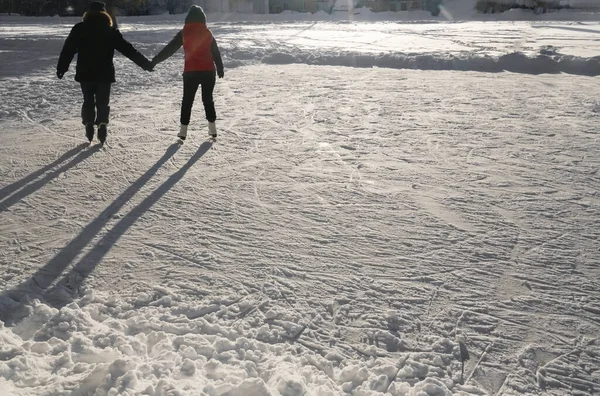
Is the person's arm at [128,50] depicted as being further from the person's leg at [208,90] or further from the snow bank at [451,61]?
the snow bank at [451,61]

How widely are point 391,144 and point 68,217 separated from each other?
3.18m

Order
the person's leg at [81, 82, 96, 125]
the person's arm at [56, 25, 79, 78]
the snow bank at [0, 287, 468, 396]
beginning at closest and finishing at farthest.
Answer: the snow bank at [0, 287, 468, 396] → the person's arm at [56, 25, 79, 78] → the person's leg at [81, 82, 96, 125]

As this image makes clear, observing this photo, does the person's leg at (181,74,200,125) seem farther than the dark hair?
Yes

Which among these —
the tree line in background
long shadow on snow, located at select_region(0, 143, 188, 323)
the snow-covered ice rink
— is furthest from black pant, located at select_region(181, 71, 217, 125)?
the tree line in background

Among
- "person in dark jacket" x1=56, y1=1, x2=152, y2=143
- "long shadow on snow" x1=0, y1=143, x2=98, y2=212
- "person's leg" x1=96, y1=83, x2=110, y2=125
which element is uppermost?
"person in dark jacket" x1=56, y1=1, x2=152, y2=143

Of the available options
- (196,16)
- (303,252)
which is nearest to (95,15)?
(196,16)

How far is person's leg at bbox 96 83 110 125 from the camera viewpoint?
5477 mm

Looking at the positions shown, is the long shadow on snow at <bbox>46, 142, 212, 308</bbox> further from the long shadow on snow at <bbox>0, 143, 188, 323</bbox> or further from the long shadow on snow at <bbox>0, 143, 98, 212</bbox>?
the long shadow on snow at <bbox>0, 143, 98, 212</bbox>

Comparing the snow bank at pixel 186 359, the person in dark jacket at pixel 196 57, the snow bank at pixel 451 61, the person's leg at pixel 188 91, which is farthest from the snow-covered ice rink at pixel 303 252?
the snow bank at pixel 451 61

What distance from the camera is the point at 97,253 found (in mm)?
3201

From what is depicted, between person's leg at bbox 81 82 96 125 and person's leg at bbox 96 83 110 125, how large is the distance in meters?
0.05

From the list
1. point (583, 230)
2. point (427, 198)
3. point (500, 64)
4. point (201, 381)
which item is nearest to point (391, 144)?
point (427, 198)

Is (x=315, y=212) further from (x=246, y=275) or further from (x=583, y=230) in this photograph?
(x=583, y=230)

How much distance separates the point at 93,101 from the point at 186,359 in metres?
4.09
